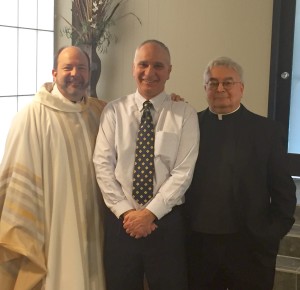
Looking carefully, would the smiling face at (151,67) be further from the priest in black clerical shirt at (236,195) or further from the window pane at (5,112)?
the window pane at (5,112)

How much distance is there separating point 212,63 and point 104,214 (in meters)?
0.88

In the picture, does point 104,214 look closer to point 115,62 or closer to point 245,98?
point 245,98

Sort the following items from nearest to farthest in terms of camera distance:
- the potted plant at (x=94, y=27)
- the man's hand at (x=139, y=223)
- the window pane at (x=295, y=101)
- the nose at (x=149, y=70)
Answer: the man's hand at (x=139, y=223)
the nose at (x=149, y=70)
the window pane at (x=295, y=101)
the potted plant at (x=94, y=27)

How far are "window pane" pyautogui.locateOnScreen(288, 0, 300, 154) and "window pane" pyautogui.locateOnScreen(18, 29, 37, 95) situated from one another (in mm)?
2404

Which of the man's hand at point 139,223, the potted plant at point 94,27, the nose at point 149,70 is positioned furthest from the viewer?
the potted plant at point 94,27

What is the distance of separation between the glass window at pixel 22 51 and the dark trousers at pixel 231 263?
2645 millimetres

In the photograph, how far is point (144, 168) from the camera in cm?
214

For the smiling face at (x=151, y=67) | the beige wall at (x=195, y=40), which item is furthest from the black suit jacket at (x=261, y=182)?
the beige wall at (x=195, y=40)

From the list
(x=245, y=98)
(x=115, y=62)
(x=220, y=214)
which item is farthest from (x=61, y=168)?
(x=115, y=62)

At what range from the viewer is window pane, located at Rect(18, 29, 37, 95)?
15.0ft

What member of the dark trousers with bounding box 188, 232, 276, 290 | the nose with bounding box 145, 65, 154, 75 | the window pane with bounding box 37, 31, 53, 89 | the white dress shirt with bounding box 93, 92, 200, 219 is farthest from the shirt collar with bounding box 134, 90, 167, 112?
the window pane with bounding box 37, 31, 53, 89

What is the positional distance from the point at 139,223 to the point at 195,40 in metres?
2.64

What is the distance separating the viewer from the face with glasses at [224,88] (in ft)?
7.04

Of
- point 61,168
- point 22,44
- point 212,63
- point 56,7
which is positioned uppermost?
point 56,7
